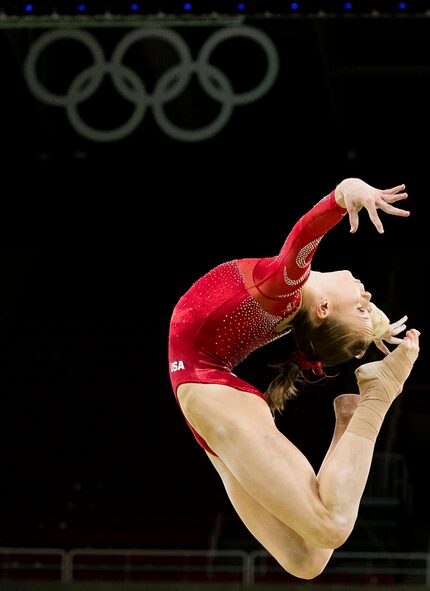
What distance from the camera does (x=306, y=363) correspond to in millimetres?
2955

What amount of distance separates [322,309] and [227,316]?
0.93ft

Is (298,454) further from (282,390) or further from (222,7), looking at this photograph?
(222,7)

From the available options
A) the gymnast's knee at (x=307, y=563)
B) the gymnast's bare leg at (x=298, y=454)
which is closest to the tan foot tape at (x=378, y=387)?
the gymnast's bare leg at (x=298, y=454)

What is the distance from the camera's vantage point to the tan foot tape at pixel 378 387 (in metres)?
2.73

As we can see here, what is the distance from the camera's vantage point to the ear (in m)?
2.81

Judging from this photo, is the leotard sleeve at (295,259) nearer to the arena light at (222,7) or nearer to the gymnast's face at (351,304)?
the gymnast's face at (351,304)

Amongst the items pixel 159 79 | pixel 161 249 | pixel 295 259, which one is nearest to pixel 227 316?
pixel 295 259

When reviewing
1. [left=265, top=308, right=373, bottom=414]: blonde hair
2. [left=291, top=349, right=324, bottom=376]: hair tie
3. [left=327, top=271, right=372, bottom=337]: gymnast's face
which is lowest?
[left=291, top=349, right=324, bottom=376]: hair tie

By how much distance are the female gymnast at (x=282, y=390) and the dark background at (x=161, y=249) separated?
13.4ft

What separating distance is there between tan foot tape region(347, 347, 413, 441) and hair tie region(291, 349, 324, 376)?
153 mm

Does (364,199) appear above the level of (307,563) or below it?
above

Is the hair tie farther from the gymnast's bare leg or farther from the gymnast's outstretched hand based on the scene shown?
the gymnast's outstretched hand

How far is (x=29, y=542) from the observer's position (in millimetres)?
7582

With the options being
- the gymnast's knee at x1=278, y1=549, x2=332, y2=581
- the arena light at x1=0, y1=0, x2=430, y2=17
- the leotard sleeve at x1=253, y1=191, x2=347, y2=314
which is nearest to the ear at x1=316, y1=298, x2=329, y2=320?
the leotard sleeve at x1=253, y1=191, x2=347, y2=314
